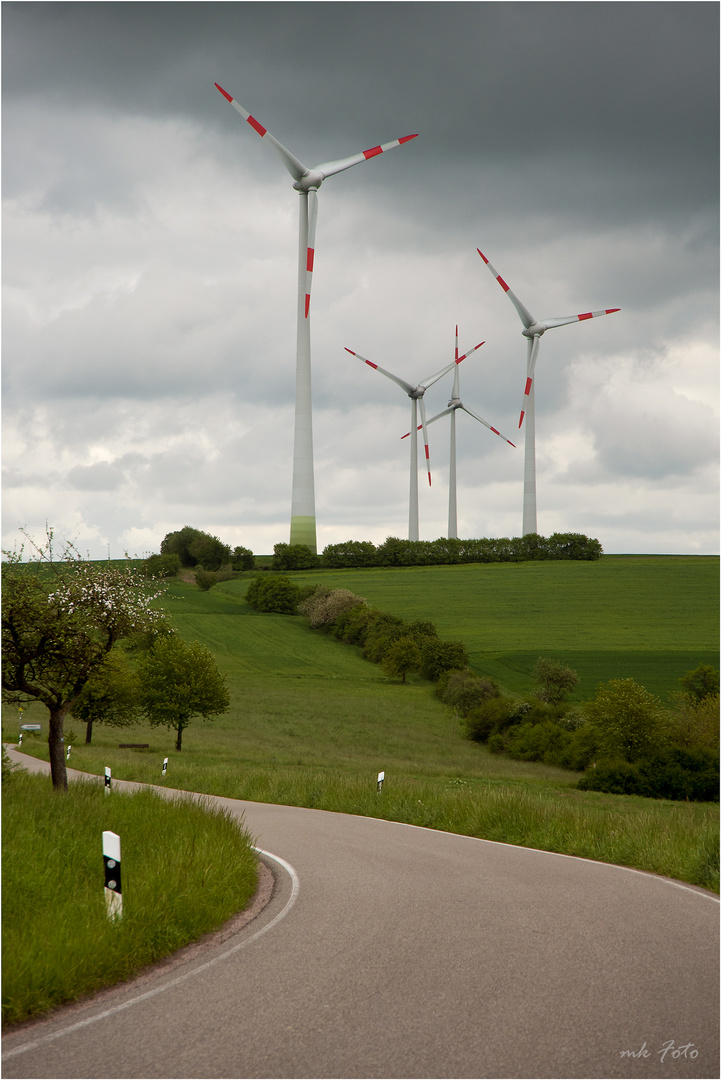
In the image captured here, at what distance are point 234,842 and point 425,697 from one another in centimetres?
5708

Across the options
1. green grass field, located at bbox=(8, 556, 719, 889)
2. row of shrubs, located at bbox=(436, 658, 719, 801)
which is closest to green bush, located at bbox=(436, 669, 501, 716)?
row of shrubs, located at bbox=(436, 658, 719, 801)

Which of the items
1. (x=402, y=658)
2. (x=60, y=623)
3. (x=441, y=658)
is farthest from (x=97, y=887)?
(x=441, y=658)

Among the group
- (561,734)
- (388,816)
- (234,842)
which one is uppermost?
(234,842)

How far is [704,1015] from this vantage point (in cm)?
604

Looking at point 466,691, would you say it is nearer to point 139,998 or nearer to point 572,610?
point 572,610

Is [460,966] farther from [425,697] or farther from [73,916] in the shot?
[425,697]

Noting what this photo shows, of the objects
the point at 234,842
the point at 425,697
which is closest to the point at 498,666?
the point at 425,697

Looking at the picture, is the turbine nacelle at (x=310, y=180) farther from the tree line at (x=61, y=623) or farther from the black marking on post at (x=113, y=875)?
the black marking on post at (x=113, y=875)

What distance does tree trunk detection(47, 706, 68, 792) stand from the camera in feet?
56.6

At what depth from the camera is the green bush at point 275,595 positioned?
341 feet

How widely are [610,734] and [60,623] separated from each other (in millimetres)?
39638

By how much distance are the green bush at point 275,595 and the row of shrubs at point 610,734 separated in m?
41.9

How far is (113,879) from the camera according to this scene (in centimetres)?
780

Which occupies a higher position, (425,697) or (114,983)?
(114,983)
